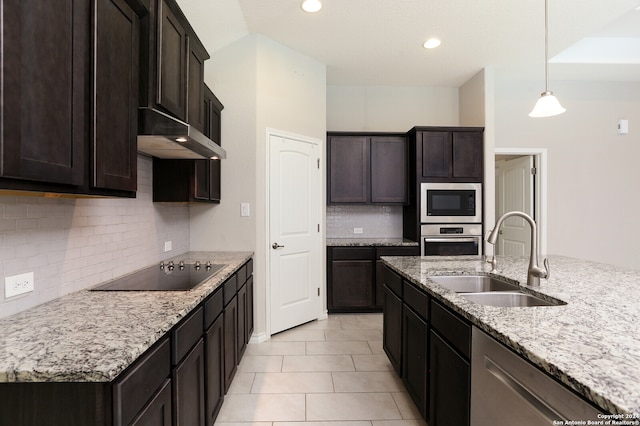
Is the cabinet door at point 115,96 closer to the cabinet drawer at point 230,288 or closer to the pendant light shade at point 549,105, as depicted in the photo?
the cabinet drawer at point 230,288

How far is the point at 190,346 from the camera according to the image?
1.49m

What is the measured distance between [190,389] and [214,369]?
Result: 39 cm

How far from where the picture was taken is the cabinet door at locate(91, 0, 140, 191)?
123 cm

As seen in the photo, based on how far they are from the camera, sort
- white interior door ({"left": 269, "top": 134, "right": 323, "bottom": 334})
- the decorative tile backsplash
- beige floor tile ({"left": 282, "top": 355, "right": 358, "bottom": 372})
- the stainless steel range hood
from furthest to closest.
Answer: the decorative tile backsplash < white interior door ({"left": 269, "top": 134, "right": 323, "bottom": 334}) < beige floor tile ({"left": 282, "top": 355, "right": 358, "bottom": 372}) < the stainless steel range hood

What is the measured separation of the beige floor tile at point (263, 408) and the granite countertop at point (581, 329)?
114 centimetres

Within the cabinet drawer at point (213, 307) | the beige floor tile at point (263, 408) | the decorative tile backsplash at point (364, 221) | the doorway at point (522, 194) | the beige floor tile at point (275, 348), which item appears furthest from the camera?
the decorative tile backsplash at point (364, 221)

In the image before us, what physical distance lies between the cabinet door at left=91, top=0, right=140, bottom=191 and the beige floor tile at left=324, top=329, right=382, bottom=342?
2482 millimetres

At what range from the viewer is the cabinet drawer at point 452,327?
1.34 meters

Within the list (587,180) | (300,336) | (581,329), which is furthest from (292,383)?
(587,180)

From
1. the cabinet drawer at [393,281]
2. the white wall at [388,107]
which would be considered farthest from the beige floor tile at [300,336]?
the white wall at [388,107]

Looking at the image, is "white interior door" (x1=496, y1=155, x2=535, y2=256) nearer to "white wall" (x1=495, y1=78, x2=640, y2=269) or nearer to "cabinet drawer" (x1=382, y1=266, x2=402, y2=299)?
"white wall" (x1=495, y1=78, x2=640, y2=269)

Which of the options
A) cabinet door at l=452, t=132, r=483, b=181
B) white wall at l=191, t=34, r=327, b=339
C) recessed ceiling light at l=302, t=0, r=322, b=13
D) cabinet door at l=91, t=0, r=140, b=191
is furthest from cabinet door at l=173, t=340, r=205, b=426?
cabinet door at l=452, t=132, r=483, b=181

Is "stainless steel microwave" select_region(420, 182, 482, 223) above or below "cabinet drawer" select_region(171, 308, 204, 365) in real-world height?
above

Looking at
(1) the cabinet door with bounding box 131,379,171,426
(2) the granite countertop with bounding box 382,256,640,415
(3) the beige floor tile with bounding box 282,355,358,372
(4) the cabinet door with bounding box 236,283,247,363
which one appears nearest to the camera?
(2) the granite countertop with bounding box 382,256,640,415
